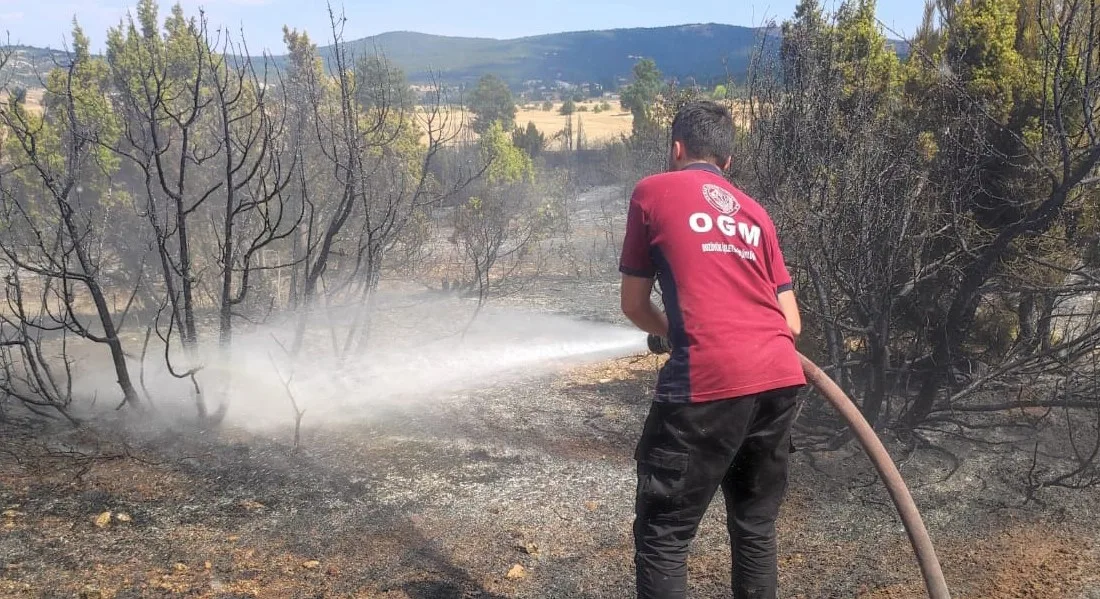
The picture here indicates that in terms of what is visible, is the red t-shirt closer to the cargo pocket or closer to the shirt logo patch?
the shirt logo patch

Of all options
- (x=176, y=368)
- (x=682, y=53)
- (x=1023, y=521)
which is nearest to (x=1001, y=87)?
(x=1023, y=521)

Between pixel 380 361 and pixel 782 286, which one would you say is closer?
pixel 782 286

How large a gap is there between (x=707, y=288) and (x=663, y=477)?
1.96 ft

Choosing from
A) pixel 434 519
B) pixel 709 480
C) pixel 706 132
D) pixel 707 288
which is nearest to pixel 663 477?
pixel 709 480

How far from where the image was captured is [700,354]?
7.33ft

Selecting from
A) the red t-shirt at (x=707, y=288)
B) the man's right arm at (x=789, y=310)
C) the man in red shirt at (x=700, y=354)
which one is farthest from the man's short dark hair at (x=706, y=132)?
the man's right arm at (x=789, y=310)

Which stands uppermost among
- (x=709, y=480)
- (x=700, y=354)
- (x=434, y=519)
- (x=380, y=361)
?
(x=700, y=354)

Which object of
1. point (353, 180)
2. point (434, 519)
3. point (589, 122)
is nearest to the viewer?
point (434, 519)

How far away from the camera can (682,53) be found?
197250 mm

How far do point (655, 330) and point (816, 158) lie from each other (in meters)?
3.88

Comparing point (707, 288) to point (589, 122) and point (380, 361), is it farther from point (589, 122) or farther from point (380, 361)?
point (589, 122)

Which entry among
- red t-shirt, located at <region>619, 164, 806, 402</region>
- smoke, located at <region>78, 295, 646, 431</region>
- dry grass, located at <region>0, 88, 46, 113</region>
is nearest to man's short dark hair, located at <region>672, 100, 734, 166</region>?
red t-shirt, located at <region>619, 164, 806, 402</region>

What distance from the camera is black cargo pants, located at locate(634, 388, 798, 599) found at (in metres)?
2.26

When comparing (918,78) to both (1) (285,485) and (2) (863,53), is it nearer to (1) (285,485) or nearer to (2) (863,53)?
(2) (863,53)
